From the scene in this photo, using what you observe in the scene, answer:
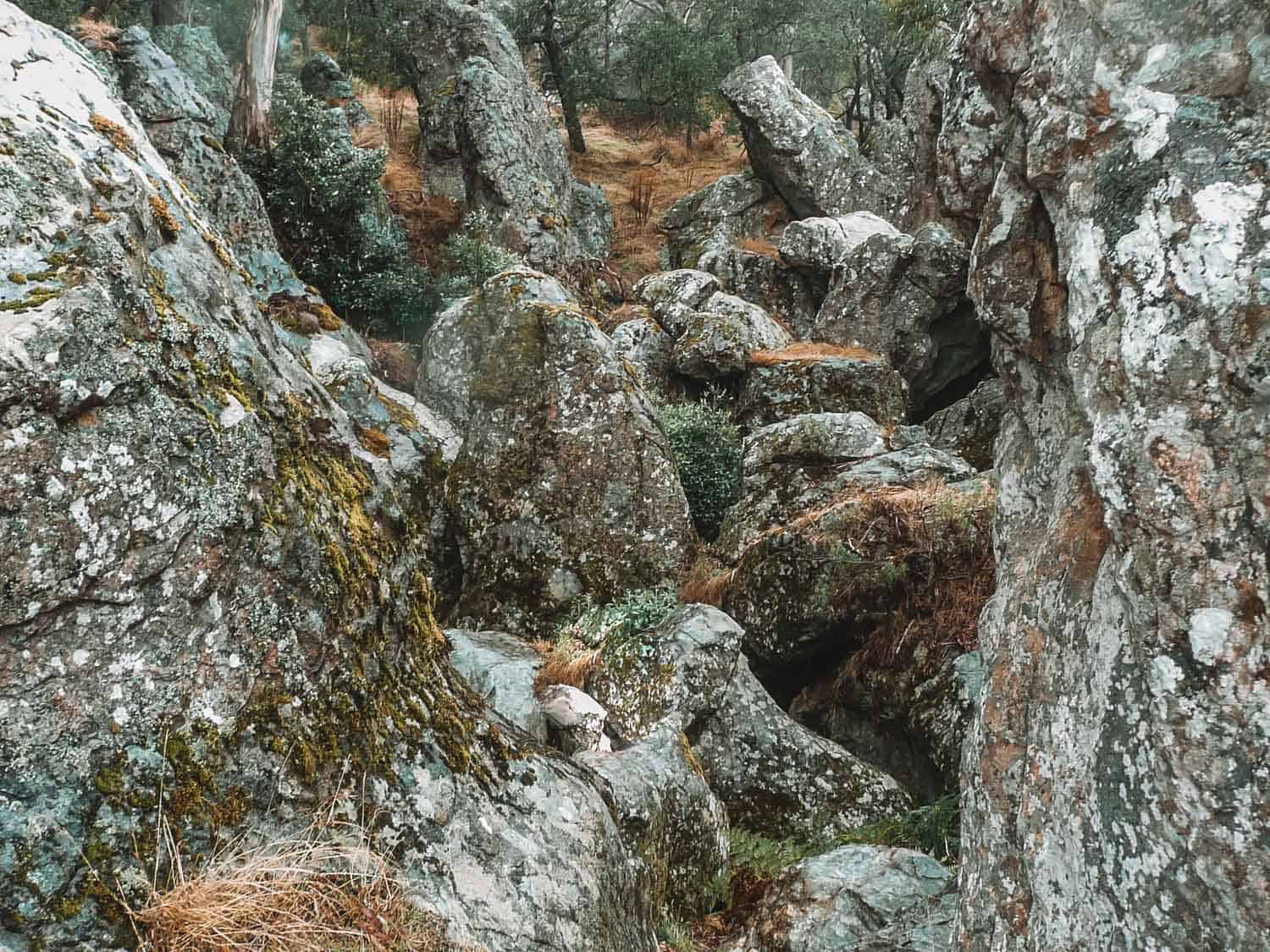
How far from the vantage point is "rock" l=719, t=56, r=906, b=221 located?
20469 millimetres

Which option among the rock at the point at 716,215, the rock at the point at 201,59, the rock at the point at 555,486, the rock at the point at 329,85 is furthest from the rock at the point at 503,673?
the rock at the point at 329,85

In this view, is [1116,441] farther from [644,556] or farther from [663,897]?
[644,556]

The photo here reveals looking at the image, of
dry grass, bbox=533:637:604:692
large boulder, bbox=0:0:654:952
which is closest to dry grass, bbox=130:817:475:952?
large boulder, bbox=0:0:654:952

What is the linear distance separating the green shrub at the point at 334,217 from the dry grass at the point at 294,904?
13.9 meters

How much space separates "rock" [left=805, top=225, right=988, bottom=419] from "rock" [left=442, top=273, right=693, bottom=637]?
7.31m

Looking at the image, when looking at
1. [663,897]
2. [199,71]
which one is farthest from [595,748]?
[199,71]

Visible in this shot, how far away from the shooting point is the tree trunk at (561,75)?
24688 millimetres

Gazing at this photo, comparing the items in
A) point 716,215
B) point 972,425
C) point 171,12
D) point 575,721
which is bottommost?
point 575,721

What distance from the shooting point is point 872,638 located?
7184 mm

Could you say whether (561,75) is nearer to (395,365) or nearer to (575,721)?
(395,365)

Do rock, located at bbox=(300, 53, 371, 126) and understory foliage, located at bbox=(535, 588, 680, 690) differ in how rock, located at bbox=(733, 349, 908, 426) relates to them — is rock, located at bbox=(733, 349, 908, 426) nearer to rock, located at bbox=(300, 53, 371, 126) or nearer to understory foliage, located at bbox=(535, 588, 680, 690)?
understory foliage, located at bbox=(535, 588, 680, 690)

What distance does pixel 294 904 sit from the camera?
2465 millimetres

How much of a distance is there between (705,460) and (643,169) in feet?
61.5

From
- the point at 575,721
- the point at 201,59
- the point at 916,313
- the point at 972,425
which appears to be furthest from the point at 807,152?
the point at 575,721
